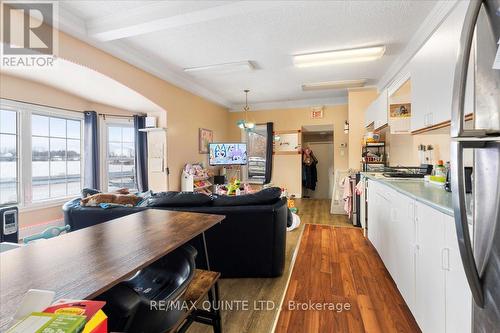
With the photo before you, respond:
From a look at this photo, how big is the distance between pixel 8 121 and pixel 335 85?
5.14m

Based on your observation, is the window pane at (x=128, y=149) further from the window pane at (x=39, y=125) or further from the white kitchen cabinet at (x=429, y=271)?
the white kitchen cabinet at (x=429, y=271)

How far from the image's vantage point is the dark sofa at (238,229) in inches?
81.2

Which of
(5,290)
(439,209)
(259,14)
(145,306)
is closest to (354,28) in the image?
(259,14)

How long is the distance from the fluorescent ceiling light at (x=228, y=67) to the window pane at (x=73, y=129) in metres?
2.00

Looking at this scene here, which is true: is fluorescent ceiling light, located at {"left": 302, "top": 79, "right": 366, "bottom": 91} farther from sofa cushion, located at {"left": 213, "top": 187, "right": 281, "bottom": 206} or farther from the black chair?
the black chair

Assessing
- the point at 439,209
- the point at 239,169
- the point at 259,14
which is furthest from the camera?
the point at 239,169

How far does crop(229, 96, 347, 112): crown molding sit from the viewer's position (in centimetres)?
575

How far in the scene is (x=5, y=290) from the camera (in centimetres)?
64

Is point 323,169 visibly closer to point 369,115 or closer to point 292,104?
point 292,104

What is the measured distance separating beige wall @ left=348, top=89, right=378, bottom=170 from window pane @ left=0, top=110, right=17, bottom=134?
5.37 m

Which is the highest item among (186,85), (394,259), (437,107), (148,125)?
(186,85)

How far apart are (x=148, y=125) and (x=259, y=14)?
8.97ft

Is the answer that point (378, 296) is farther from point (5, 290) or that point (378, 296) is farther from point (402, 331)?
point (5, 290)

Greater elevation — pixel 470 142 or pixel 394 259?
pixel 470 142
